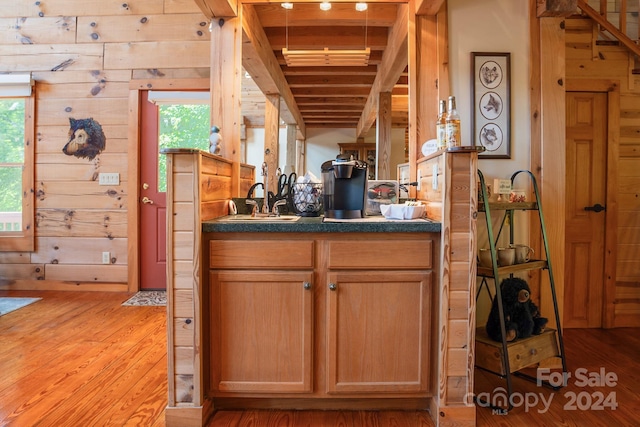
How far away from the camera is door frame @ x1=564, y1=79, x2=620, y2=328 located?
289cm

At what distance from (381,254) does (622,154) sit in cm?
254

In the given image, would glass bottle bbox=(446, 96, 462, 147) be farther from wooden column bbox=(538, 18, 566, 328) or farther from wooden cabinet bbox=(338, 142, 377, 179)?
wooden cabinet bbox=(338, 142, 377, 179)

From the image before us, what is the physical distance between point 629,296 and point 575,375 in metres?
1.32

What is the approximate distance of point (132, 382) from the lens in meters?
2.10

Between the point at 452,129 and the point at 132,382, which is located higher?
the point at 452,129

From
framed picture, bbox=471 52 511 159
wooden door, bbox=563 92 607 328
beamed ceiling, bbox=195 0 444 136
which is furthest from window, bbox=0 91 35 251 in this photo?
wooden door, bbox=563 92 607 328

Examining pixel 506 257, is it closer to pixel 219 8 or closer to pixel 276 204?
pixel 276 204

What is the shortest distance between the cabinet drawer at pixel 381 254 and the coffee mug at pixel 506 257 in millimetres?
566

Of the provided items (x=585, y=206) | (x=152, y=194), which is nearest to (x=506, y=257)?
(x=585, y=206)

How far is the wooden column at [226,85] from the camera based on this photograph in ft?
7.44

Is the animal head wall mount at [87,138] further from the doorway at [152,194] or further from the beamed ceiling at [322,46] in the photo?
the beamed ceiling at [322,46]

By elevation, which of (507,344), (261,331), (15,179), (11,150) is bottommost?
(507,344)

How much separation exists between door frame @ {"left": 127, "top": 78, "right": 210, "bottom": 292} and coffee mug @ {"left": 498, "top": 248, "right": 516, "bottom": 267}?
328cm

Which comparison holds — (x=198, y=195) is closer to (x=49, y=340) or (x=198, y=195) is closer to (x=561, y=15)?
(x=49, y=340)
